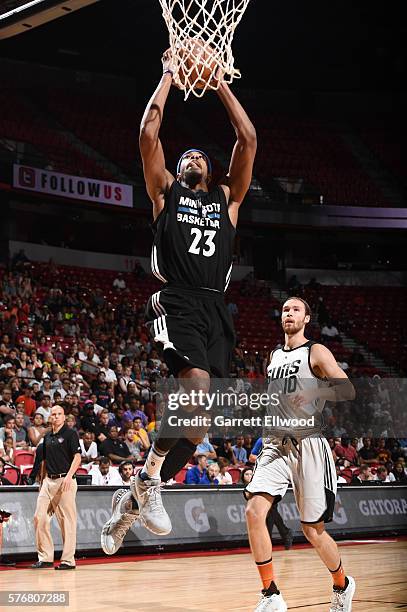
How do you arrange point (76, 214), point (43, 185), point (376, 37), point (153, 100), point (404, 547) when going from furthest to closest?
point (376, 37), point (76, 214), point (43, 185), point (404, 547), point (153, 100)

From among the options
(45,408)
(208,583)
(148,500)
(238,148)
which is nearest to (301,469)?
(148,500)

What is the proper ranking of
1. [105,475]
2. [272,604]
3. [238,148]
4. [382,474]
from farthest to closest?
[382,474]
[105,475]
[272,604]
[238,148]

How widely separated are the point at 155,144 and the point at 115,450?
8531 millimetres

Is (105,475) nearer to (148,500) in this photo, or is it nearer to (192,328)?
(148,500)

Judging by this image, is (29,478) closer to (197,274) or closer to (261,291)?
(197,274)

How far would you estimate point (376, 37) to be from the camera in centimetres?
2852

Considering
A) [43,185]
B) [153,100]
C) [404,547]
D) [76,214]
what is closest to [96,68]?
[76,214]

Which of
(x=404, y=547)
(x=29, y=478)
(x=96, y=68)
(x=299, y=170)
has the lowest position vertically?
(x=404, y=547)

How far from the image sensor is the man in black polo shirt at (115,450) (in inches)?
510

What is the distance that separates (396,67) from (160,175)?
2692 centimetres

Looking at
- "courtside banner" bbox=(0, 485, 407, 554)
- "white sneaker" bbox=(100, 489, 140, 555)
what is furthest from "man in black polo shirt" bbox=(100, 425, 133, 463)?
"white sneaker" bbox=(100, 489, 140, 555)

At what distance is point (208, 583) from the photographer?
9531mm

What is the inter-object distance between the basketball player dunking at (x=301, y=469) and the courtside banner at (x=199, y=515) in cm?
499

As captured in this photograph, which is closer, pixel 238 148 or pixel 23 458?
pixel 238 148
